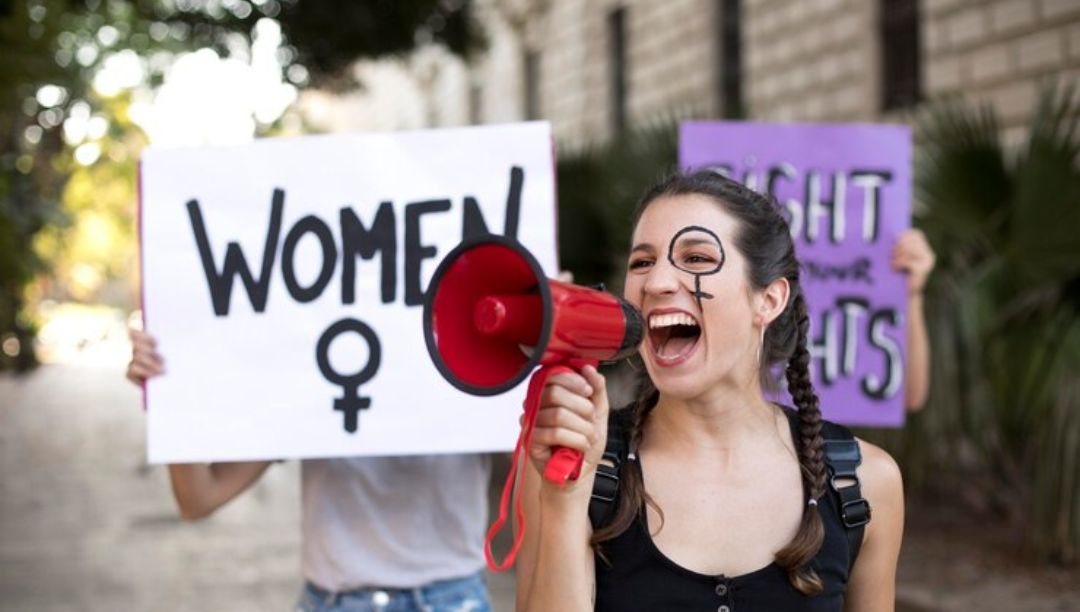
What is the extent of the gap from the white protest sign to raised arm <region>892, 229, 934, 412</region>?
1.44m

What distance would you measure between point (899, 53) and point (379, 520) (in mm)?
13375

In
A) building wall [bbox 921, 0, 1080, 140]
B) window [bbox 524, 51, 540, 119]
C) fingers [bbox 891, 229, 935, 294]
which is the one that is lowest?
fingers [bbox 891, 229, 935, 294]

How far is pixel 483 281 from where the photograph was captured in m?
1.56

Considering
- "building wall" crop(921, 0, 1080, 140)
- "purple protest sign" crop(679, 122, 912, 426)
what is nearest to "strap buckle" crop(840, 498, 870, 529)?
"purple protest sign" crop(679, 122, 912, 426)

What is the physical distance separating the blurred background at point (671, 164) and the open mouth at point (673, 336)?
3164mm

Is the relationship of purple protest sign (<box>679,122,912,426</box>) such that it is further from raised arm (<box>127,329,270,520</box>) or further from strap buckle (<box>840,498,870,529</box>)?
strap buckle (<box>840,498,870,529</box>)

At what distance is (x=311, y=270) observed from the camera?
10.1 ft

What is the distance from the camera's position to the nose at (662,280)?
192 centimetres

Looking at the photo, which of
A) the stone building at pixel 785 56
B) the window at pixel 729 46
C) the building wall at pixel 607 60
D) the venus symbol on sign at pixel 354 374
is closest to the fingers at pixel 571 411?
the venus symbol on sign at pixel 354 374


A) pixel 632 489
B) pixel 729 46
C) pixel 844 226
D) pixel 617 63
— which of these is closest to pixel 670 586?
pixel 632 489

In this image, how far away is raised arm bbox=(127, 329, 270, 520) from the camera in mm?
2959

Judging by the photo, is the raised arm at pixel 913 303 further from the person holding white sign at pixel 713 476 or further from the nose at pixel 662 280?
the nose at pixel 662 280

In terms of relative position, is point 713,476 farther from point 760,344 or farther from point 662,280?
point 662,280

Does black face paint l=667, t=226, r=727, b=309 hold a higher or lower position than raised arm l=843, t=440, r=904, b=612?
higher
